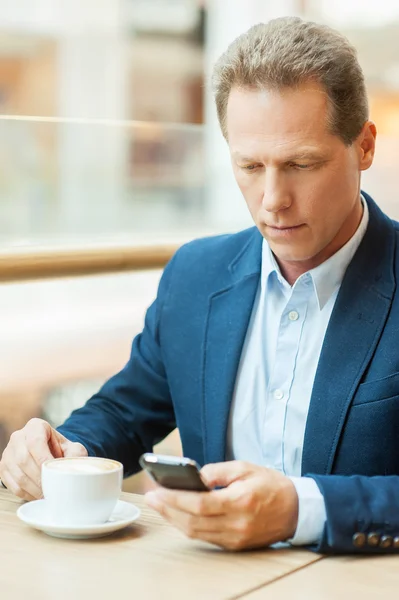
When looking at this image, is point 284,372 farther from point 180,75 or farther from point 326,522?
point 180,75

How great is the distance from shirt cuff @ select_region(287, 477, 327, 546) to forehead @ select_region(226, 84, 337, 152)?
53cm

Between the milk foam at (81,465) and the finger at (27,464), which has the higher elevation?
the milk foam at (81,465)

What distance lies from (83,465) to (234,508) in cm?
23

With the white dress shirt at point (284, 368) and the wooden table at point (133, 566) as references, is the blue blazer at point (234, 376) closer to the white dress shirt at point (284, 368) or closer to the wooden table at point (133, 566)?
the white dress shirt at point (284, 368)

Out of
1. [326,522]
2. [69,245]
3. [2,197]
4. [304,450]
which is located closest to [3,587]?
[326,522]

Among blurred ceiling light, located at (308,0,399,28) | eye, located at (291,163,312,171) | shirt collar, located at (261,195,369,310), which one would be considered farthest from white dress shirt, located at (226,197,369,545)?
blurred ceiling light, located at (308,0,399,28)

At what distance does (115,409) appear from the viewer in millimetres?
1828

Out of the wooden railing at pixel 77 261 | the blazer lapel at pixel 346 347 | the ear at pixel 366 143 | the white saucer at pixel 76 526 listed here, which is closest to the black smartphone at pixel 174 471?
the white saucer at pixel 76 526

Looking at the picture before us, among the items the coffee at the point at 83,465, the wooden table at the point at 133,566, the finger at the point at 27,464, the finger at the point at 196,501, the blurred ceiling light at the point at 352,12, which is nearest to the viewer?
the wooden table at the point at 133,566

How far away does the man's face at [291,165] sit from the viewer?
4.97ft

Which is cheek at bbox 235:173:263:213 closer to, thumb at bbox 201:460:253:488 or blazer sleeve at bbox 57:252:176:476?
blazer sleeve at bbox 57:252:176:476

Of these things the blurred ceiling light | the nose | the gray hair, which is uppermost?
the blurred ceiling light

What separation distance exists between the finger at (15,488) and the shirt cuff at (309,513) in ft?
1.34

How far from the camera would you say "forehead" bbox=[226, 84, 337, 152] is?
1.51 metres
